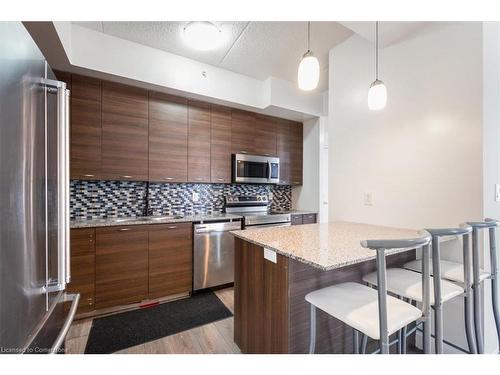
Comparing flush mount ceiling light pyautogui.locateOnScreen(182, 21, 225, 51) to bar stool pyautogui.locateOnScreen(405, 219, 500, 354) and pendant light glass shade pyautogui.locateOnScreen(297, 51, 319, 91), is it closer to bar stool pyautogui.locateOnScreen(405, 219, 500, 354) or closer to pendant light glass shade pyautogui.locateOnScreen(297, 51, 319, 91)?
pendant light glass shade pyautogui.locateOnScreen(297, 51, 319, 91)

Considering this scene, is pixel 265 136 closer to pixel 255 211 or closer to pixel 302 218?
pixel 255 211

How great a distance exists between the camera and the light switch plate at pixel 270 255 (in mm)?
1328

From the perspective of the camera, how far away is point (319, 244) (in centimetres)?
131

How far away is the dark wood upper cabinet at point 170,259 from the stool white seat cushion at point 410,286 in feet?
6.18

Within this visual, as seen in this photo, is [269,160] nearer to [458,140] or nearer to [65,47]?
[458,140]

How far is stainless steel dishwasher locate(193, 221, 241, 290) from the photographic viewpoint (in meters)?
2.66

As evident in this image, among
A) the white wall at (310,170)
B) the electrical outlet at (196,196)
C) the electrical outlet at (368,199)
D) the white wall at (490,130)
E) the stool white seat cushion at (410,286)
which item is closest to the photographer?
the stool white seat cushion at (410,286)

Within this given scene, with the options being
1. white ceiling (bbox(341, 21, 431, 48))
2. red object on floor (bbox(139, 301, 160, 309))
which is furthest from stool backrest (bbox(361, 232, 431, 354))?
red object on floor (bbox(139, 301, 160, 309))

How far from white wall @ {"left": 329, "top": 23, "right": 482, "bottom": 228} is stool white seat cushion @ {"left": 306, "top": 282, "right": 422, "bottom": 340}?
3.33ft

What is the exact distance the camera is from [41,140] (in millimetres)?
840

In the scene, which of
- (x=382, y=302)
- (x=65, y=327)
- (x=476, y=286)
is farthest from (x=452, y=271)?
(x=65, y=327)

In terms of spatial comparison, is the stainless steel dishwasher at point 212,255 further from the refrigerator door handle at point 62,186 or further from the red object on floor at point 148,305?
the refrigerator door handle at point 62,186

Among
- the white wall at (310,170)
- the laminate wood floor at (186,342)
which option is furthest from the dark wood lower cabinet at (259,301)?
the white wall at (310,170)
